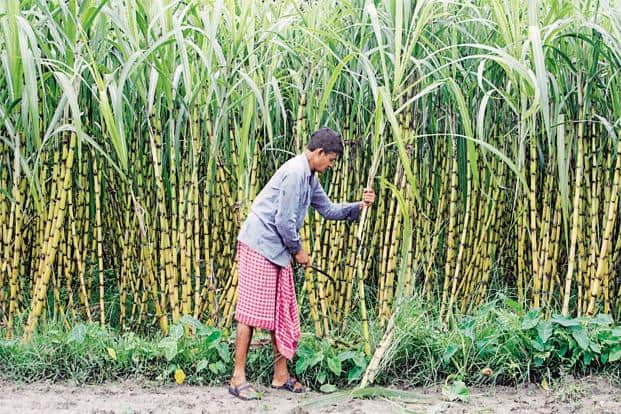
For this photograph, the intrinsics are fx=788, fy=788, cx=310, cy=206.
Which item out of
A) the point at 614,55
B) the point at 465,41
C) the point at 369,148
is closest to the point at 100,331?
the point at 369,148

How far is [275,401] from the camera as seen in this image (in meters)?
2.81

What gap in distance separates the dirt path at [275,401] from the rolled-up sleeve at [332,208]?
0.66 metres

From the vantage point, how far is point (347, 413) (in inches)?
106

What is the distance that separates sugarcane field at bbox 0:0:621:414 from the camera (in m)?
2.78

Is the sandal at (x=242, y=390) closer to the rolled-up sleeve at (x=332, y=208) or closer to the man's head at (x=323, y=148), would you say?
the rolled-up sleeve at (x=332, y=208)

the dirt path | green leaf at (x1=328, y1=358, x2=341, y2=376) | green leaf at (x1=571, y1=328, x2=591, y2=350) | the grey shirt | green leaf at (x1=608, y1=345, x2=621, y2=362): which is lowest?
the dirt path

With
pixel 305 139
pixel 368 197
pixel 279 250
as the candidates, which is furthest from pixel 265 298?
pixel 305 139

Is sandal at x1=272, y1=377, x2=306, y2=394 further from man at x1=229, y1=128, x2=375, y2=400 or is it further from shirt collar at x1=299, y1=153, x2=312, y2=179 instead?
shirt collar at x1=299, y1=153, x2=312, y2=179

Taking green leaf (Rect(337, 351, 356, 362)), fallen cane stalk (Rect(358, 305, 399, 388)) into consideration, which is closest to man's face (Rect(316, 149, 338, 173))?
fallen cane stalk (Rect(358, 305, 399, 388))

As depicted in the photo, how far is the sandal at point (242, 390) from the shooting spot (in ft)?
9.23

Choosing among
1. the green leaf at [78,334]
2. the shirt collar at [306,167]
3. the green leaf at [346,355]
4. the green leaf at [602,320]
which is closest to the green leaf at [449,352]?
the green leaf at [346,355]

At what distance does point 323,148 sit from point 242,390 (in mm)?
913

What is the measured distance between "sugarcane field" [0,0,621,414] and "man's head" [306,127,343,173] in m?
0.01

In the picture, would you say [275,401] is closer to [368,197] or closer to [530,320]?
[368,197]
